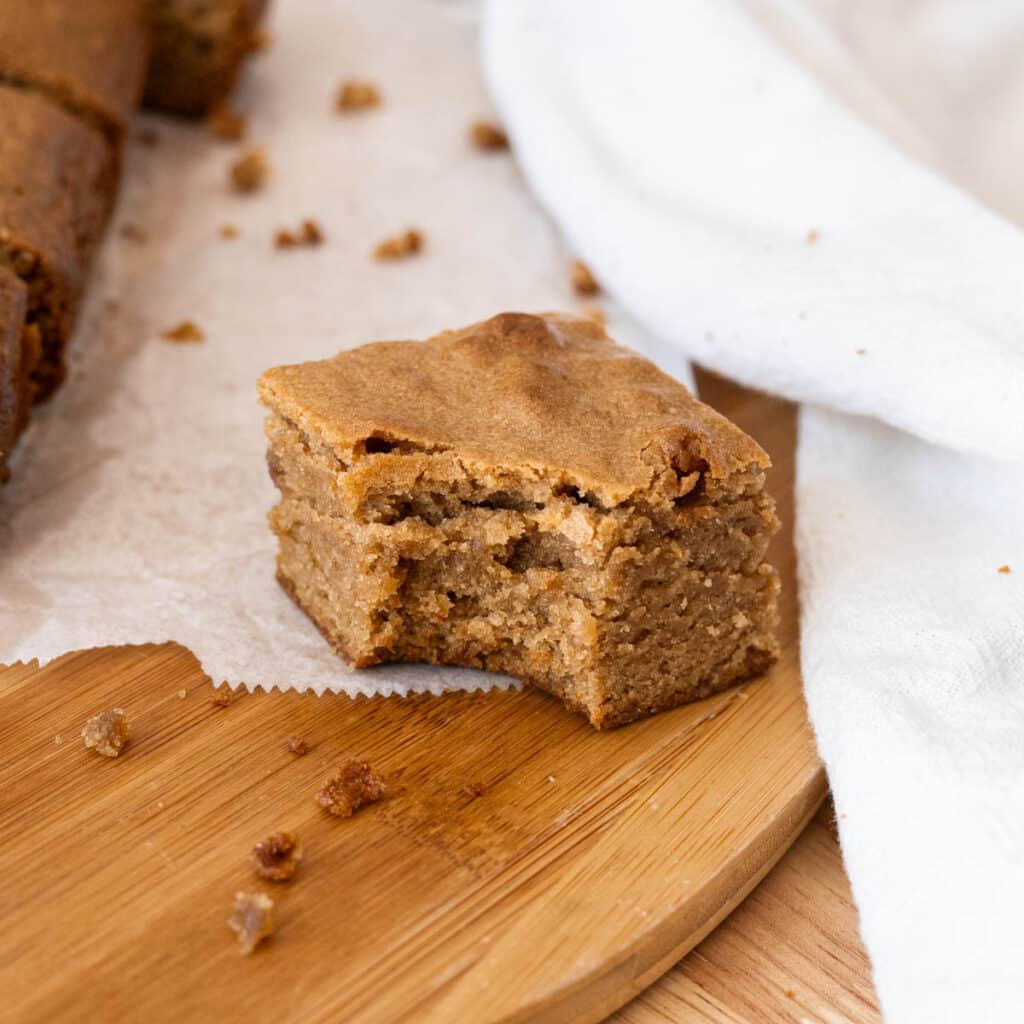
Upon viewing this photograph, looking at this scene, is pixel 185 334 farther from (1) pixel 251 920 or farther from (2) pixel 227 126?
(1) pixel 251 920

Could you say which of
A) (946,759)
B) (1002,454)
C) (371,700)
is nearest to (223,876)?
(371,700)

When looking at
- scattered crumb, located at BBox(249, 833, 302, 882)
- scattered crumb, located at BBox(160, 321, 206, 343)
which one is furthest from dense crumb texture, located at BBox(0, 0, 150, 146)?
scattered crumb, located at BBox(249, 833, 302, 882)

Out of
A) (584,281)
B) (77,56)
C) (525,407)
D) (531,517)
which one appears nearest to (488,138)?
(584,281)

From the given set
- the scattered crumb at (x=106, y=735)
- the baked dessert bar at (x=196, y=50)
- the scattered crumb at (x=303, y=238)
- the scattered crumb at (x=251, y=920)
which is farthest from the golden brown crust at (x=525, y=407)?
the baked dessert bar at (x=196, y=50)

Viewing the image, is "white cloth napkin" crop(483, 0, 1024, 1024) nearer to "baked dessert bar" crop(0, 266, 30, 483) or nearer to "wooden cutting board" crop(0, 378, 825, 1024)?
"wooden cutting board" crop(0, 378, 825, 1024)

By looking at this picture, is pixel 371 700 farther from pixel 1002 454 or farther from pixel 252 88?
pixel 252 88
